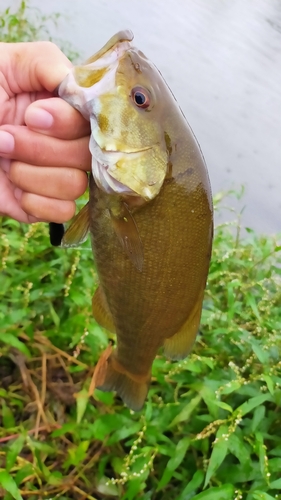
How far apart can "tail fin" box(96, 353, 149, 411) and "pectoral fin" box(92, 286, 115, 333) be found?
16cm

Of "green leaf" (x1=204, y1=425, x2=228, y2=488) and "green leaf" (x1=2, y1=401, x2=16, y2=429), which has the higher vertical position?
"green leaf" (x1=204, y1=425, x2=228, y2=488)

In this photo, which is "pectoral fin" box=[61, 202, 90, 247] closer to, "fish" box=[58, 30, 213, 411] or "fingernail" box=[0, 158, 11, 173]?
"fish" box=[58, 30, 213, 411]

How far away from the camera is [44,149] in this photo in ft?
3.58

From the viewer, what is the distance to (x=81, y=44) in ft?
13.8

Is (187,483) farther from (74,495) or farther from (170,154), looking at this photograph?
(170,154)

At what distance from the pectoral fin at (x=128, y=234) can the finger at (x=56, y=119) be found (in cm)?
19

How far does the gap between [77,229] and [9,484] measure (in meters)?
0.83

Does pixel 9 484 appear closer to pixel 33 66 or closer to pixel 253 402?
pixel 253 402

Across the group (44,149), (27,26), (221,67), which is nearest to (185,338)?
(44,149)

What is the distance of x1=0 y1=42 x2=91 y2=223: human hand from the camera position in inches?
40.6

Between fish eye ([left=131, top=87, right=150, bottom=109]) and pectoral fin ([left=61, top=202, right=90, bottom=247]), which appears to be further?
pectoral fin ([left=61, top=202, right=90, bottom=247])

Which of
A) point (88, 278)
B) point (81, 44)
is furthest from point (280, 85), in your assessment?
point (88, 278)

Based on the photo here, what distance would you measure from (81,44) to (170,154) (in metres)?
3.57

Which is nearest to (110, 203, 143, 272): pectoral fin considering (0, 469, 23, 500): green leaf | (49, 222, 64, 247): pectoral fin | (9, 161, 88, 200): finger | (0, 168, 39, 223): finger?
(9, 161, 88, 200): finger
